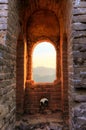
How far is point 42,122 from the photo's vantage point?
596 centimetres

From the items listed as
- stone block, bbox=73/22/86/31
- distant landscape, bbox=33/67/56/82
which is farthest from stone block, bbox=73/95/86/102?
distant landscape, bbox=33/67/56/82

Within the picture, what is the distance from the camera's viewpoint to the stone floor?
18.5 feet

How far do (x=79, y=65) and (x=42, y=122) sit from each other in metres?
3.10

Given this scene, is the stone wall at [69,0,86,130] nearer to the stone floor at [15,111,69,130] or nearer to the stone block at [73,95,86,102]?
the stone block at [73,95,86,102]

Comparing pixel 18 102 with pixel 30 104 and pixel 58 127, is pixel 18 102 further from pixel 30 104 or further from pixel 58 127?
pixel 58 127

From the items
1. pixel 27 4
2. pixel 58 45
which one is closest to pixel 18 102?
pixel 58 45

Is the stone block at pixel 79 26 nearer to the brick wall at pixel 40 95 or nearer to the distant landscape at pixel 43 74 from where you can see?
the brick wall at pixel 40 95

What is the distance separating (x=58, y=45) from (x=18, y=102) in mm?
2708

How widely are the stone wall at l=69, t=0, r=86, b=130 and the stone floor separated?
7.42ft

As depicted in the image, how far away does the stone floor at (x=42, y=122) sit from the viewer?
564 cm

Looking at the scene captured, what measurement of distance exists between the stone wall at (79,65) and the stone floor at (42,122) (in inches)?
89.0

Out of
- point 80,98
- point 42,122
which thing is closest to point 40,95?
point 42,122

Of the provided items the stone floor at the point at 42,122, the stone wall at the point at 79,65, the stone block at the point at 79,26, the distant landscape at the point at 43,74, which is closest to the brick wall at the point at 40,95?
the stone floor at the point at 42,122

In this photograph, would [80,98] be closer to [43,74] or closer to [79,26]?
[79,26]
